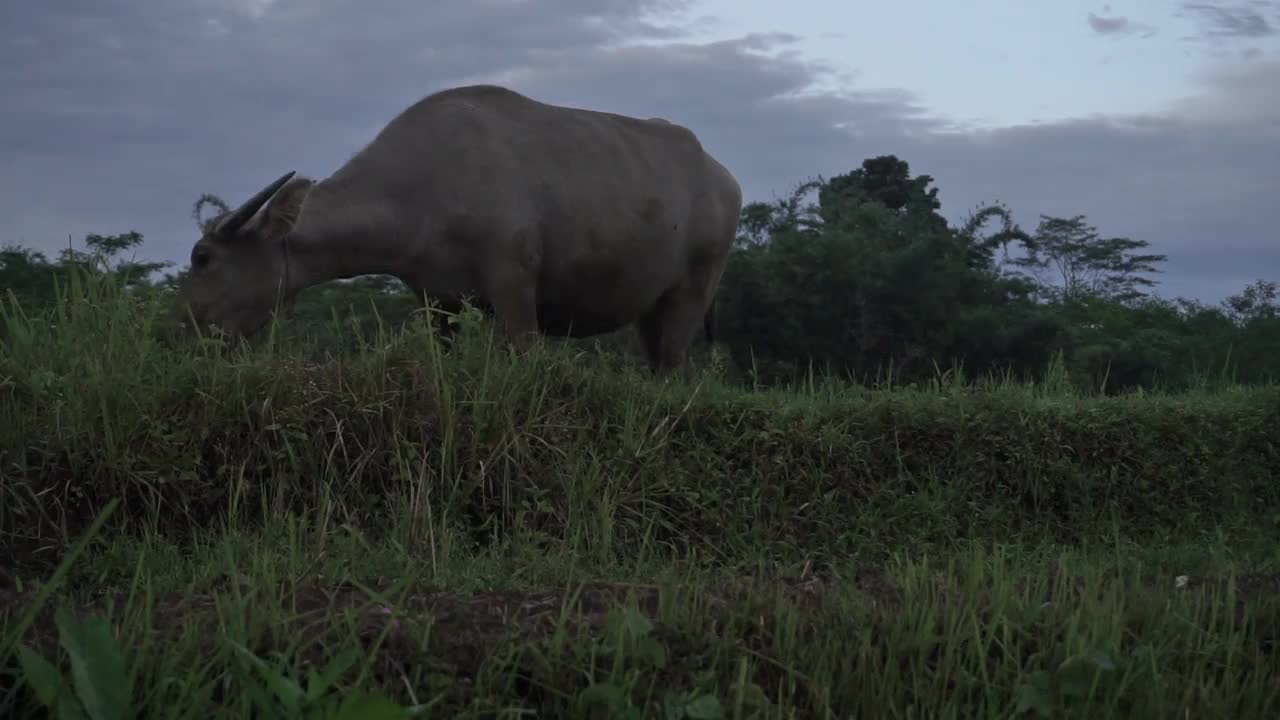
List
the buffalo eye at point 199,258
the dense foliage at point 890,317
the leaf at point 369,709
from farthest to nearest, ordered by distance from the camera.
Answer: the dense foliage at point 890,317
the buffalo eye at point 199,258
the leaf at point 369,709

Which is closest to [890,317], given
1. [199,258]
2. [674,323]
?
[674,323]

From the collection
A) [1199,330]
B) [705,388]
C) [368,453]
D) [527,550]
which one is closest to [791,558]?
[705,388]

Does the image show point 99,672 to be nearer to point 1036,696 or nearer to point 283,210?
point 1036,696

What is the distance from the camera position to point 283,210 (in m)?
6.20

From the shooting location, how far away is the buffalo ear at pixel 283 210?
6168 mm

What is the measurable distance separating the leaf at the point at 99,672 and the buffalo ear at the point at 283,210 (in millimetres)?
4058

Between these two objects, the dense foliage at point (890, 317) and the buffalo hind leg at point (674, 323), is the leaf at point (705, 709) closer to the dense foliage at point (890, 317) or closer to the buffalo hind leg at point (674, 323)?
the buffalo hind leg at point (674, 323)

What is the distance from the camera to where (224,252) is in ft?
20.1

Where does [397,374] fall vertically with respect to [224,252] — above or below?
below

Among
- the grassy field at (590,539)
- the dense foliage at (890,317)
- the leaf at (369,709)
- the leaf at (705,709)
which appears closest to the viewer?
the leaf at (369,709)

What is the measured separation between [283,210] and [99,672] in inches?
165

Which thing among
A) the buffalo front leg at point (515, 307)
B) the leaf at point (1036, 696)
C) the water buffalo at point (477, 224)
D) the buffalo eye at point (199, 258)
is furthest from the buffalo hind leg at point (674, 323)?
the leaf at point (1036, 696)

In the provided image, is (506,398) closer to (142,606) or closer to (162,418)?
(162,418)

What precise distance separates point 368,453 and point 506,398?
58cm
